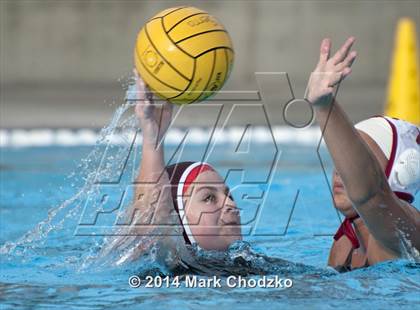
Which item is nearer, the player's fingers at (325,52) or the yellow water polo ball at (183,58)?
the player's fingers at (325,52)

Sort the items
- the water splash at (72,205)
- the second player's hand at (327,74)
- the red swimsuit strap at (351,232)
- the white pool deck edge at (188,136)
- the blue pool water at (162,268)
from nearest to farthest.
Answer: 1. the second player's hand at (327,74)
2. the blue pool water at (162,268)
3. the red swimsuit strap at (351,232)
4. the water splash at (72,205)
5. the white pool deck edge at (188,136)

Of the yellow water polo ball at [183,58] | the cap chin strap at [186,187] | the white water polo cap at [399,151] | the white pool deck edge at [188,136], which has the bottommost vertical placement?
the white pool deck edge at [188,136]

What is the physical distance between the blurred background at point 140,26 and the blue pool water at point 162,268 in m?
2.93

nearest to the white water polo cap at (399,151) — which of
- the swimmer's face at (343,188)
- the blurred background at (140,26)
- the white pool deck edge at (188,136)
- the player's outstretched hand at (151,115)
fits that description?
the swimmer's face at (343,188)

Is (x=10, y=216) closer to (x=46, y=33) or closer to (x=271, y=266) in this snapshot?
(x=271, y=266)

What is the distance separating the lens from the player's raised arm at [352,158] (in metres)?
2.91

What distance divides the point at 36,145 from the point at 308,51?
12.7ft

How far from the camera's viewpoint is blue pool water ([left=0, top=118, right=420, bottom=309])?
10.9 ft

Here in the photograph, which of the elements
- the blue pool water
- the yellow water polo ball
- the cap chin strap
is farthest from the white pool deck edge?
the yellow water polo ball

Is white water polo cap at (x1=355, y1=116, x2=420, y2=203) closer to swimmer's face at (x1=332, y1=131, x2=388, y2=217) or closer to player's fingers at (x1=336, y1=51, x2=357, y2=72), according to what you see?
swimmer's face at (x1=332, y1=131, x2=388, y2=217)

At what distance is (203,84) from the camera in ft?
11.6

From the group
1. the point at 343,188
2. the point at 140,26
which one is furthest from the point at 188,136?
the point at 343,188

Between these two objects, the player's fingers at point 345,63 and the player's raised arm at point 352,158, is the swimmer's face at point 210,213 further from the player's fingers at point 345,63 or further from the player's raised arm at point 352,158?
the player's fingers at point 345,63

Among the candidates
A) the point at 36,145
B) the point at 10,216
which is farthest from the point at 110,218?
the point at 36,145
